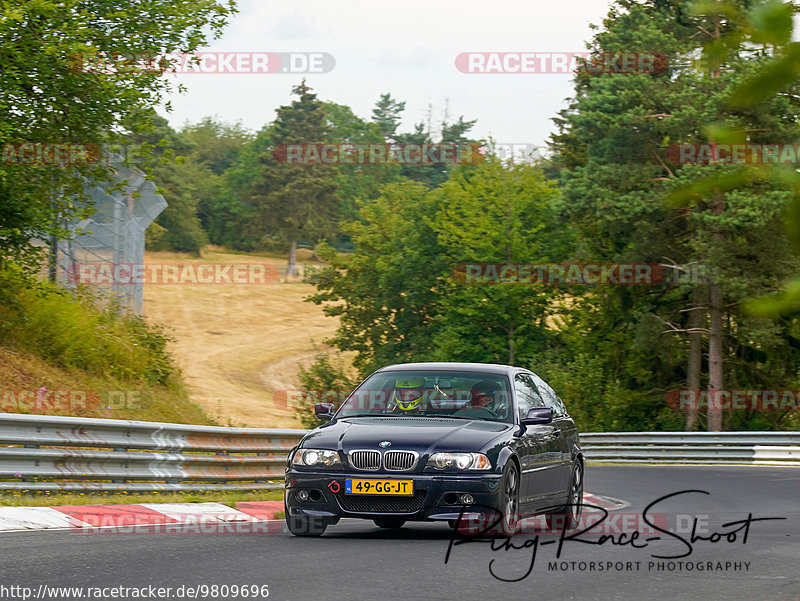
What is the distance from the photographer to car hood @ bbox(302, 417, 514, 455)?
8914mm

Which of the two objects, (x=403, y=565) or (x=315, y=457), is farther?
(x=315, y=457)

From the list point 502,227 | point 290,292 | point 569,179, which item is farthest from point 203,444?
point 290,292

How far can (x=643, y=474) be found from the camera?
23953 millimetres

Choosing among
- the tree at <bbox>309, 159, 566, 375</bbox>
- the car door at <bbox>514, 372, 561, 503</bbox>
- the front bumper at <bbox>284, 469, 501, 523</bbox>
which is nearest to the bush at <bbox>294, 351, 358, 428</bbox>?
the tree at <bbox>309, 159, 566, 375</bbox>

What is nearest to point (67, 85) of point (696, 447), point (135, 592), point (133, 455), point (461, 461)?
point (133, 455)

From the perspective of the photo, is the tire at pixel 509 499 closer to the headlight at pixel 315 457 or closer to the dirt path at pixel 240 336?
the headlight at pixel 315 457

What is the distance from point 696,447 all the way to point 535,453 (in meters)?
19.3

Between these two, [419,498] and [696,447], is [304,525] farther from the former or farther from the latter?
[696,447]

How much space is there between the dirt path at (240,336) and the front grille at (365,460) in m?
47.8

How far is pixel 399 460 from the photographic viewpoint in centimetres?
881

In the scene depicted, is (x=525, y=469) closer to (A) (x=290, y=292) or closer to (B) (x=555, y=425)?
(B) (x=555, y=425)

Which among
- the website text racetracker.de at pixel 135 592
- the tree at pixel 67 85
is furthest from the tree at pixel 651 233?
the website text racetracker.de at pixel 135 592

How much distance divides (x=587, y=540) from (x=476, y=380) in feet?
5.45

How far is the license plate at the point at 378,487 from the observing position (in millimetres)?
8727
